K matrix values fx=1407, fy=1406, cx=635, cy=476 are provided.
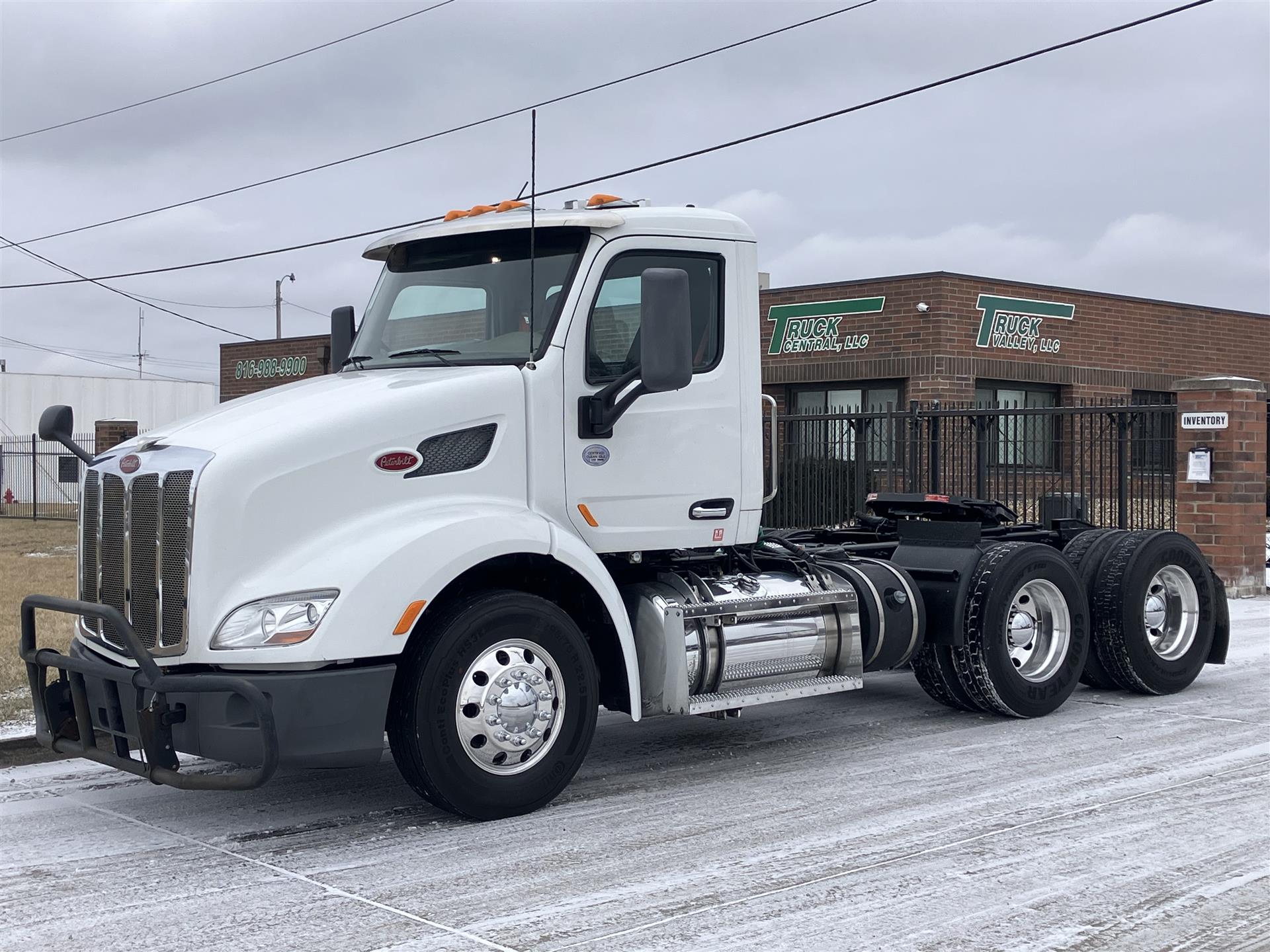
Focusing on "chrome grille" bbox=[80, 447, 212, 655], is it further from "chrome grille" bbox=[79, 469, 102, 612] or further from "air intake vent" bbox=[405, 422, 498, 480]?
"air intake vent" bbox=[405, 422, 498, 480]

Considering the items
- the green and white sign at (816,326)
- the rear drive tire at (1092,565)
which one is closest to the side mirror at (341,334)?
the rear drive tire at (1092,565)

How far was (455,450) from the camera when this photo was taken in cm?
625

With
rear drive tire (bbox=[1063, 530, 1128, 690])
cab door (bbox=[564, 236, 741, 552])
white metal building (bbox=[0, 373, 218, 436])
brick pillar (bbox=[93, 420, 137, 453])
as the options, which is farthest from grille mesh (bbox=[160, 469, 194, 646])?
white metal building (bbox=[0, 373, 218, 436])

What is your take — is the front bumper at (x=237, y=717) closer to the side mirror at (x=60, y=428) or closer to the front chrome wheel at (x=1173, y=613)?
the side mirror at (x=60, y=428)

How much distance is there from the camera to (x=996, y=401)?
1094 inches

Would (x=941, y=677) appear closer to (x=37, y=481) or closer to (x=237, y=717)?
(x=237, y=717)

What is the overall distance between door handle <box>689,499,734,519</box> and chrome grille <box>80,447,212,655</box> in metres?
2.50

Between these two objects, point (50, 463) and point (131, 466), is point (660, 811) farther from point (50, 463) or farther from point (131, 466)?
point (50, 463)

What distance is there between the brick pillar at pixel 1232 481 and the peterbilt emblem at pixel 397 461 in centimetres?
1175

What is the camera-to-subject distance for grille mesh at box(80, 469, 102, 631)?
20.5 ft

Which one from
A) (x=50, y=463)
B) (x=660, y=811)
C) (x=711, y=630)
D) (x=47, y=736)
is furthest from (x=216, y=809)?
(x=50, y=463)

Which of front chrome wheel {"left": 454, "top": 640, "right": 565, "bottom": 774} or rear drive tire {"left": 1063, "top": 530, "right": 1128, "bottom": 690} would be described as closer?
front chrome wheel {"left": 454, "top": 640, "right": 565, "bottom": 774}

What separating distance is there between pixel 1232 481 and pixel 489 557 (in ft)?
38.7

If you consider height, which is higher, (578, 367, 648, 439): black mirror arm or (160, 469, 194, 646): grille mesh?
(578, 367, 648, 439): black mirror arm
